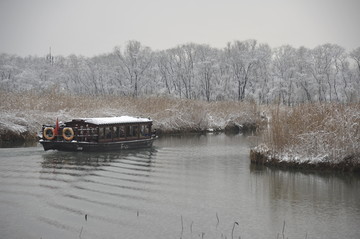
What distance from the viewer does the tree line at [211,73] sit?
72.8 meters

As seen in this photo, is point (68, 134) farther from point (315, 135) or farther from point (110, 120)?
point (315, 135)

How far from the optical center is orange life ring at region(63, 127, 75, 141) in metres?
29.3

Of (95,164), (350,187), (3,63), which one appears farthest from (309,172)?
(3,63)

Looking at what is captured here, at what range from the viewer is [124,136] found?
3231cm

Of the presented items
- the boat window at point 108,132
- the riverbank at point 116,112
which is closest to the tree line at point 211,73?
the riverbank at point 116,112

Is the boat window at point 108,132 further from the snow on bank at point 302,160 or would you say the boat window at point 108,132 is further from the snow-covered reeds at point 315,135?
the snow-covered reeds at point 315,135

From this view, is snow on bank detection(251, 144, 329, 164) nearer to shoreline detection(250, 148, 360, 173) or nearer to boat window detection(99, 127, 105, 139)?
shoreline detection(250, 148, 360, 173)

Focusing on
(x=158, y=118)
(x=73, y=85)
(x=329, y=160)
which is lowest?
(x=329, y=160)

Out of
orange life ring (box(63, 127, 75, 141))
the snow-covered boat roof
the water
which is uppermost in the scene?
the snow-covered boat roof

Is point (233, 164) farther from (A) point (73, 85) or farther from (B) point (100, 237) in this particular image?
(A) point (73, 85)

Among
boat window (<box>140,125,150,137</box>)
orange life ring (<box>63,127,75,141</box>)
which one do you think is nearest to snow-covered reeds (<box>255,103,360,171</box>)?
boat window (<box>140,125,150,137</box>)

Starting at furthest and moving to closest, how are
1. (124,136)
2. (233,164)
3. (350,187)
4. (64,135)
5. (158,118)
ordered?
(158,118), (124,136), (64,135), (233,164), (350,187)

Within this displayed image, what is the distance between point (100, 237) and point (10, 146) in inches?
789

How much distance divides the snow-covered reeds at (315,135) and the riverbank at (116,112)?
715 inches
